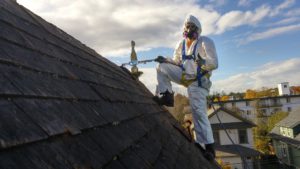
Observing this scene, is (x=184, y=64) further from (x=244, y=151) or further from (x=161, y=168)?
(x=244, y=151)

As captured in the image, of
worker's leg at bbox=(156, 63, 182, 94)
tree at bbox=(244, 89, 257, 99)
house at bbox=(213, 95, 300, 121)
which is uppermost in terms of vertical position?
tree at bbox=(244, 89, 257, 99)

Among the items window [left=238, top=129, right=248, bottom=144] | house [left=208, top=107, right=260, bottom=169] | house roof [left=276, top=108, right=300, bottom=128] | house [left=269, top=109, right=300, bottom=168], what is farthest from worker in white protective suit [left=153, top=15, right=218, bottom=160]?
house roof [left=276, top=108, right=300, bottom=128]

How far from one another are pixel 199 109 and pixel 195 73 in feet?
1.73

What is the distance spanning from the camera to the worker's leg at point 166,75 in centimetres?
520

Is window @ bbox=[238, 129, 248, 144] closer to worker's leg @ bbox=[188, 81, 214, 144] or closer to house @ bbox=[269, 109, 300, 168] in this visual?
house @ bbox=[269, 109, 300, 168]

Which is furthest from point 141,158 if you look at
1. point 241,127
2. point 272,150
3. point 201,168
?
point 272,150

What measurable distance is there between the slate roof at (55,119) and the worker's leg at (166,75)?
153 cm

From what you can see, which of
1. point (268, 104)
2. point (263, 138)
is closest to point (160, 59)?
point (263, 138)

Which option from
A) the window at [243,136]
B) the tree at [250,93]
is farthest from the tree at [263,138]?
the tree at [250,93]

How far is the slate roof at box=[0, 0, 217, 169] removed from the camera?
1.51 m

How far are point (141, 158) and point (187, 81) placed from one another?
2.68 metres

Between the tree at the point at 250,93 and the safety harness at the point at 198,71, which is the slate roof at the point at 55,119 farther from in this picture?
the tree at the point at 250,93

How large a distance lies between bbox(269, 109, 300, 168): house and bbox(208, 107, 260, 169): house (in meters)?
5.43

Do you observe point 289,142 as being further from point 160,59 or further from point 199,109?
point 160,59
